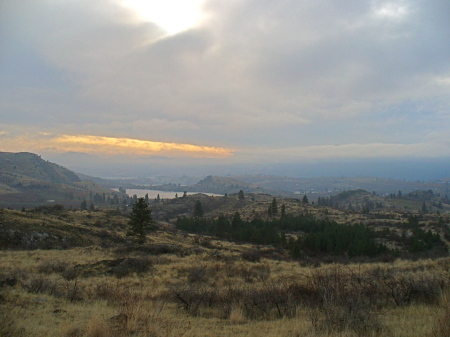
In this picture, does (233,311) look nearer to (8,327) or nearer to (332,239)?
(8,327)

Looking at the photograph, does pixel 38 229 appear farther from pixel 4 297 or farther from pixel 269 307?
pixel 269 307

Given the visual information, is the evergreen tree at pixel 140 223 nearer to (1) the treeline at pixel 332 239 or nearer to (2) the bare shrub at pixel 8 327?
(1) the treeline at pixel 332 239

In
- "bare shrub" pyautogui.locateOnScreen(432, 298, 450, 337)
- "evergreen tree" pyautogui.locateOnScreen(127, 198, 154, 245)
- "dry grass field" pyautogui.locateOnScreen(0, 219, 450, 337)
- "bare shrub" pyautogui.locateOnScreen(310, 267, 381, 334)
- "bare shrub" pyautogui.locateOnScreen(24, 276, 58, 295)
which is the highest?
"bare shrub" pyautogui.locateOnScreen(432, 298, 450, 337)

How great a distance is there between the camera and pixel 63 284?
12.2m

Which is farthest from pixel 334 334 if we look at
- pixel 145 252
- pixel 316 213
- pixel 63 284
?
pixel 316 213

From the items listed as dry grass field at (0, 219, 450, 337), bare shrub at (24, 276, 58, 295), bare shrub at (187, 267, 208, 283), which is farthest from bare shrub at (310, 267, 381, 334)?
bare shrub at (24, 276, 58, 295)

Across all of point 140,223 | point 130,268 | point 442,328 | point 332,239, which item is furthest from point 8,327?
point 332,239

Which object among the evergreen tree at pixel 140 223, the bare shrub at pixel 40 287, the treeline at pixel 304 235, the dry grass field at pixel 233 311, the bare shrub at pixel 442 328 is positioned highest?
the bare shrub at pixel 442 328

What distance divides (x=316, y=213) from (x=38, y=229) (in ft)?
272

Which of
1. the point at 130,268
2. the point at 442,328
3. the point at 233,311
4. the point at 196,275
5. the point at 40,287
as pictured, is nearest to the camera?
the point at 442,328

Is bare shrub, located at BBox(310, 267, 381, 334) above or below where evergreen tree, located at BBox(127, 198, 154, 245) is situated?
above

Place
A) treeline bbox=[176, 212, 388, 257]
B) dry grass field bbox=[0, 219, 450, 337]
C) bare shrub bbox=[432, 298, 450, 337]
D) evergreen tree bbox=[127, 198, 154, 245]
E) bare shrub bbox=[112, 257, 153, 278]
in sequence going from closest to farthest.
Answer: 1. bare shrub bbox=[432, 298, 450, 337]
2. dry grass field bbox=[0, 219, 450, 337]
3. bare shrub bbox=[112, 257, 153, 278]
4. evergreen tree bbox=[127, 198, 154, 245]
5. treeline bbox=[176, 212, 388, 257]

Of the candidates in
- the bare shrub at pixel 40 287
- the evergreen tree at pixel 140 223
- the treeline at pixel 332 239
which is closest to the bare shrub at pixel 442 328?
the bare shrub at pixel 40 287

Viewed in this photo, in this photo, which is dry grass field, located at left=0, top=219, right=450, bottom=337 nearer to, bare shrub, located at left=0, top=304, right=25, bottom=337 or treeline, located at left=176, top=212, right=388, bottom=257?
bare shrub, located at left=0, top=304, right=25, bottom=337
